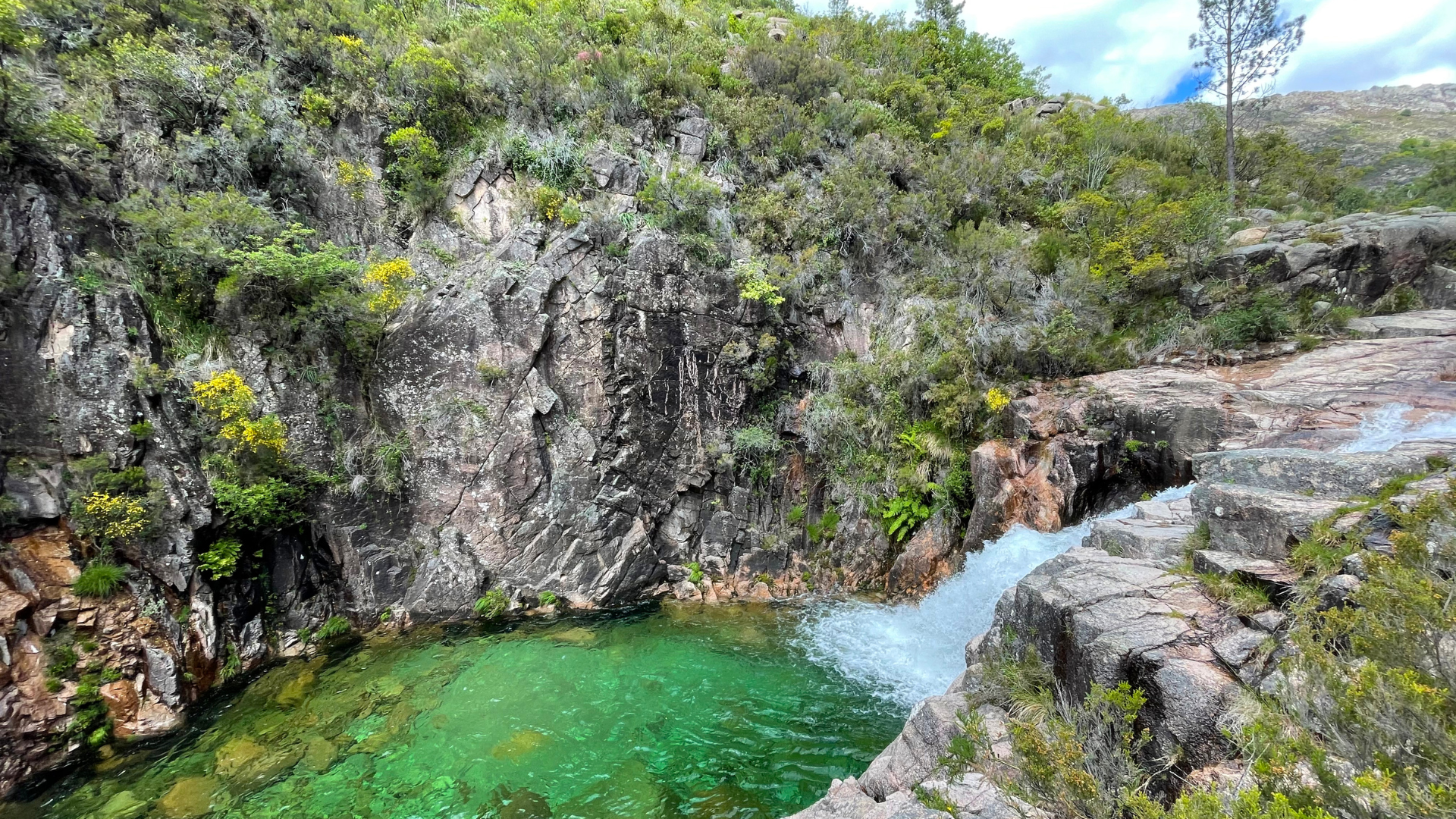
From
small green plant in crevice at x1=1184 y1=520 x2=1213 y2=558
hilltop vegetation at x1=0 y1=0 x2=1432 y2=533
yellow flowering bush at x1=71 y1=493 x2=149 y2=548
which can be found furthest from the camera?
hilltop vegetation at x1=0 y1=0 x2=1432 y2=533

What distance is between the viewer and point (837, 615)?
1169cm

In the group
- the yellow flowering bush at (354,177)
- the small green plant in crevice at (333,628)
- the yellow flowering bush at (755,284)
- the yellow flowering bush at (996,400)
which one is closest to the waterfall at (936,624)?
the yellow flowering bush at (996,400)

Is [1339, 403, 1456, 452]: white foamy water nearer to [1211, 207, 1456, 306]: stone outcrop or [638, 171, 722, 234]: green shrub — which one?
[1211, 207, 1456, 306]: stone outcrop

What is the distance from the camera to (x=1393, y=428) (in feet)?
25.0

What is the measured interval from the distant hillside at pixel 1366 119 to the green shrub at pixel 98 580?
33399 mm

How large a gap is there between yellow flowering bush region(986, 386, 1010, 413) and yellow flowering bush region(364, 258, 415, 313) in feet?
47.4

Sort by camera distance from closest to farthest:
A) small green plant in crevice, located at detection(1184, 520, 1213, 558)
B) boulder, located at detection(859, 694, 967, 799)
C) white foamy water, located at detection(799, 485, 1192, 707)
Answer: boulder, located at detection(859, 694, 967, 799) < small green plant in crevice, located at detection(1184, 520, 1213, 558) < white foamy water, located at detection(799, 485, 1192, 707)

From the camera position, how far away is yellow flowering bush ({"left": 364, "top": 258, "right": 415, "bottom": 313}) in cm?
1210

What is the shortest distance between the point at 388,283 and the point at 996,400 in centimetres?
1494

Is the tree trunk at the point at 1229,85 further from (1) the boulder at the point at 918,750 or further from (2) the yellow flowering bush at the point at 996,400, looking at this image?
(1) the boulder at the point at 918,750

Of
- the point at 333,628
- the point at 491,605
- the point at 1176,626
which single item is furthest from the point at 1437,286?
the point at 333,628

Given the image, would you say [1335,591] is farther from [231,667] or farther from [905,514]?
[231,667]

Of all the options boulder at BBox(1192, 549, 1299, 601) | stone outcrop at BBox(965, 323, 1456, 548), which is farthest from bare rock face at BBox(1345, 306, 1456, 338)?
boulder at BBox(1192, 549, 1299, 601)

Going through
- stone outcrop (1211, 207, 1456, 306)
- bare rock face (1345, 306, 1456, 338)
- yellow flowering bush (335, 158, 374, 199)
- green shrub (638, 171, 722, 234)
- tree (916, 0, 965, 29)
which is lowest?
bare rock face (1345, 306, 1456, 338)
